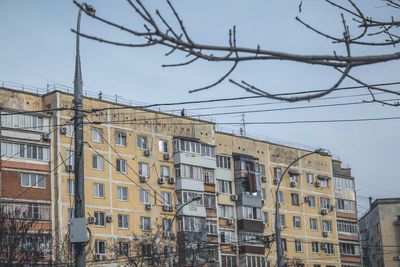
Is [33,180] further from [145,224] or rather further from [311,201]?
[311,201]

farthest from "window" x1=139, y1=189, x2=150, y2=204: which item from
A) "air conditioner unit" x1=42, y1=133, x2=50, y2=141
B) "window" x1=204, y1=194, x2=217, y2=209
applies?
"air conditioner unit" x1=42, y1=133, x2=50, y2=141

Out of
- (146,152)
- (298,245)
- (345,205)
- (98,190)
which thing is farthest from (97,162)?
(345,205)

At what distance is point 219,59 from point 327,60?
62cm

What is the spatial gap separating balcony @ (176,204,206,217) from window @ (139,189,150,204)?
2.25m

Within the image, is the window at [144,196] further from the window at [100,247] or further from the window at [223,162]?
the window at [223,162]

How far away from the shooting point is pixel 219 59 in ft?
14.5

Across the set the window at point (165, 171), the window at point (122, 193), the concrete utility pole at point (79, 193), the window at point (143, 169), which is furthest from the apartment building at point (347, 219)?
the concrete utility pole at point (79, 193)

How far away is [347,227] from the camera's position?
7619 cm

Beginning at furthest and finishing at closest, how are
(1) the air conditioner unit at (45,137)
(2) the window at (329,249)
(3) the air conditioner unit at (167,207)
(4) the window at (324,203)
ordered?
(4) the window at (324,203) < (2) the window at (329,249) < (3) the air conditioner unit at (167,207) < (1) the air conditioner unit at (45,137)

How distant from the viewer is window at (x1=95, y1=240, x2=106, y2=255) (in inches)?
2069

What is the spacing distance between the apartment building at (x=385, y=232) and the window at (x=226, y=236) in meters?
36.3

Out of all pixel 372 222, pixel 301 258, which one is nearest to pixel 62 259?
pixel 301 258

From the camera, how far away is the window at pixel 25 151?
161 feet

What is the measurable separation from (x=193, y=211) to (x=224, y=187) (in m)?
5.89
